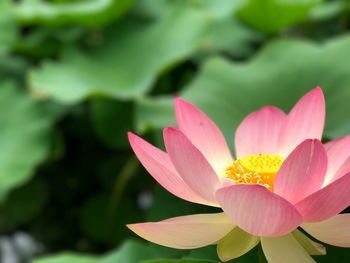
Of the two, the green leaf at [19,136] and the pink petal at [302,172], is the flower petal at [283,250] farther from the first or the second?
the green leaf at [19,136]

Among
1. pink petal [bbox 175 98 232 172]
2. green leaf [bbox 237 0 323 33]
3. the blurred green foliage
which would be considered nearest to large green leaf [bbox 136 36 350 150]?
the blurred green foliage

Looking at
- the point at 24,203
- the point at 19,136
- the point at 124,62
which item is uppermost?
the point at 124,62

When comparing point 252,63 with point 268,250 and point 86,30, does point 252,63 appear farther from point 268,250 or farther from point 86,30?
point 268,250

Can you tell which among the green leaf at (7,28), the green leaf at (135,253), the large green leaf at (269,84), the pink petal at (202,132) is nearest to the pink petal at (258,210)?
the pink petal at (202,132)

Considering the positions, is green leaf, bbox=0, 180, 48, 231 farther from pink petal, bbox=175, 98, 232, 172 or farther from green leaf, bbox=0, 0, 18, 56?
pink petal, bbox=175, 98, 232, 172

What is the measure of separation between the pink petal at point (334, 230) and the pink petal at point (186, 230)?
50 millimetres

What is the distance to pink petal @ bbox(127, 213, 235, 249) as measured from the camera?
1.25ft

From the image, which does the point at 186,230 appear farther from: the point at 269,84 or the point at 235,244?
the point at 269,84

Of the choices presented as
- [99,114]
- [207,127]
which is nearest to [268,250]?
[207,127]

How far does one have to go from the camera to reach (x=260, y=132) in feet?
1.74

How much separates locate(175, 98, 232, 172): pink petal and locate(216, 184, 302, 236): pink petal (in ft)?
0.33

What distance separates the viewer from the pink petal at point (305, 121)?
0.49 m

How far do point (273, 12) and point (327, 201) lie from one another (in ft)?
2.47

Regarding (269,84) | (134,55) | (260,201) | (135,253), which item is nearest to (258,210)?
(260,201)
